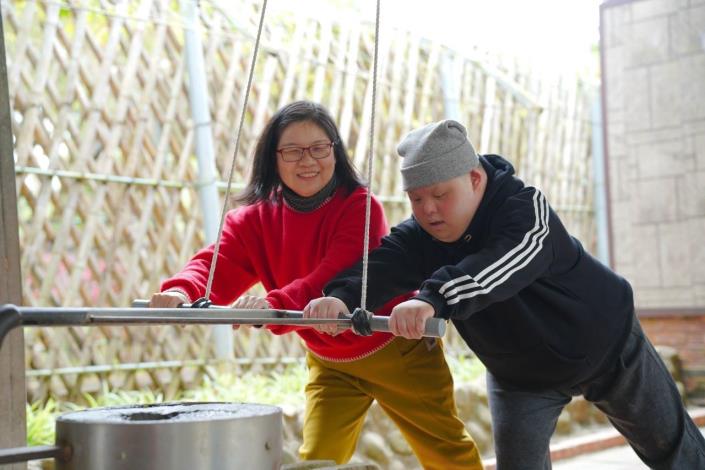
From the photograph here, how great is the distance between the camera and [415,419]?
2721 mm

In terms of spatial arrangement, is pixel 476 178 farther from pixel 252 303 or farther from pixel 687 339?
pixel 687 339

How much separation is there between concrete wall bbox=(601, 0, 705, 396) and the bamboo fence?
6.52ft

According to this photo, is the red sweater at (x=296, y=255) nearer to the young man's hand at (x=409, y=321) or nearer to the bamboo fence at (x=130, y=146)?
the young man's hand at (x=409, y=321)

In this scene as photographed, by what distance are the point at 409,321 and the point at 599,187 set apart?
681 centimetres

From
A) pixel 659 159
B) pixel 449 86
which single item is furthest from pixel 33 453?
pixel 659 159

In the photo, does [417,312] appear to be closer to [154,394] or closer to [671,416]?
[671,416]

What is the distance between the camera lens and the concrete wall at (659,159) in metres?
7.02

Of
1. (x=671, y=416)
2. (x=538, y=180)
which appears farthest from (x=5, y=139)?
(x=538, y=180)

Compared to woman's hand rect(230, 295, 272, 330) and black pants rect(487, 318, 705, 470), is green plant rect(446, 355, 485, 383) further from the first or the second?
woman's hand rect(230, 295, 272, 330)

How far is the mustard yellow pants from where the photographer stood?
2688 millimetres

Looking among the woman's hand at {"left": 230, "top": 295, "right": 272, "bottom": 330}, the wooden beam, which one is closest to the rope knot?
the woman's hand at {"left": 230, "top": 295, "right": 272, "bottom": 330}

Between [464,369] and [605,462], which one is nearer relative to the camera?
[605,462]

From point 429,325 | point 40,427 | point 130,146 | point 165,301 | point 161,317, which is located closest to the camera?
point 161,317

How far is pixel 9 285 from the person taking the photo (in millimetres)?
2475
